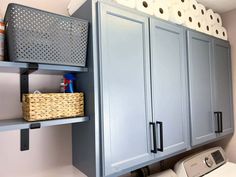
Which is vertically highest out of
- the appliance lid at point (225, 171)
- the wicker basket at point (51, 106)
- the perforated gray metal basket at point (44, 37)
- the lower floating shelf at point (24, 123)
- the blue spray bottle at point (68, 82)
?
the perforated gray metal basket at point (44, 37)

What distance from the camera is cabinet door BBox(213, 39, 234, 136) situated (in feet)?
6.15

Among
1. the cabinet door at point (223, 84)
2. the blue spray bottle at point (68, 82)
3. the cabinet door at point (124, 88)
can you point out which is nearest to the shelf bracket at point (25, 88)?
the blue spray bottle at point (68, 82)

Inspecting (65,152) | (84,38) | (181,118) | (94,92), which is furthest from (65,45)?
(181,118)

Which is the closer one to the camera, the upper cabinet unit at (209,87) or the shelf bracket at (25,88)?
the shelf bracket at (25,88)

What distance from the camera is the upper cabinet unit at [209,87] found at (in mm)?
1605

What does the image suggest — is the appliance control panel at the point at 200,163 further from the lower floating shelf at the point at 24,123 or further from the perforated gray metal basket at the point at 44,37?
the perforated gray metal basket at the point at 44,37

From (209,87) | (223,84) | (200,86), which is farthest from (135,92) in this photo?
(223,84)

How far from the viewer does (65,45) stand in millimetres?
992

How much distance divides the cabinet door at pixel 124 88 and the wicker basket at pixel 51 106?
16cm

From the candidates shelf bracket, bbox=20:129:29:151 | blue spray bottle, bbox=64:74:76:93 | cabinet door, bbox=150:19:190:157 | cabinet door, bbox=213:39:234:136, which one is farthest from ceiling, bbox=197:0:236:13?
shelf bracket, bbox=20:129:29:151

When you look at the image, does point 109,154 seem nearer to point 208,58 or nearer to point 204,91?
point 204,91

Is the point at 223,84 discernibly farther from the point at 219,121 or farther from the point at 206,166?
the point at 206,166

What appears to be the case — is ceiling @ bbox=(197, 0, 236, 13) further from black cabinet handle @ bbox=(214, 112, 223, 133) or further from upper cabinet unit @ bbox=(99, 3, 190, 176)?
black cabinet handle @ bbox=(214, 112, 223, 133)

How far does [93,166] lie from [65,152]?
357mm
